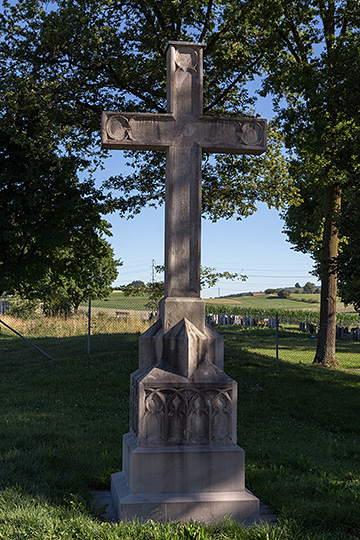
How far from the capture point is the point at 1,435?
280 inches

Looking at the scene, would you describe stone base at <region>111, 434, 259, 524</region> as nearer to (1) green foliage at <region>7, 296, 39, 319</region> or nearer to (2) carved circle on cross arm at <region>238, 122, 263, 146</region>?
(2) carved circle on cross arm at <region>238, 122, 263, 146</region>

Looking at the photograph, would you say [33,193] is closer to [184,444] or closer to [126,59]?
[126,59]

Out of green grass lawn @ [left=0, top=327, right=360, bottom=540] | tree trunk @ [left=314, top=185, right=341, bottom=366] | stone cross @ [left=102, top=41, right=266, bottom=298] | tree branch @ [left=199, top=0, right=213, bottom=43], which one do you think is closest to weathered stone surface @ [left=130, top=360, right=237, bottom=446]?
green grass lawn @ [left=0, top=327, right=360, bottom=540]

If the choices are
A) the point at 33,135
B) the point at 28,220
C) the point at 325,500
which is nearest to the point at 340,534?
the point at 325,500

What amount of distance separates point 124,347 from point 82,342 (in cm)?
257

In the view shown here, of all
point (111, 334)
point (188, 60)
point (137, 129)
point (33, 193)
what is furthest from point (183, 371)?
point (111, 334)

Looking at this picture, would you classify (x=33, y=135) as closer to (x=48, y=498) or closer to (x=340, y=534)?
(x=48, y=498)

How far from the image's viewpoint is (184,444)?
4832mm

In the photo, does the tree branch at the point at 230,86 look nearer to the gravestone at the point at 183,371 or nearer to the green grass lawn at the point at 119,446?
the green grass lawn at the point at 119,446

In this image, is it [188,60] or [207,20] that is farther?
[207,20]

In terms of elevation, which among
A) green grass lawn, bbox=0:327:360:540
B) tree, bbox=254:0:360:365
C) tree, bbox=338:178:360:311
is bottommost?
green grass lawn, bbox=0:327:360:540

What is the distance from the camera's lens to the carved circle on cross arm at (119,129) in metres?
5.45

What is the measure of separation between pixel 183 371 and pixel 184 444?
24.6 inches

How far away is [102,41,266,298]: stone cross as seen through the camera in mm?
5309
